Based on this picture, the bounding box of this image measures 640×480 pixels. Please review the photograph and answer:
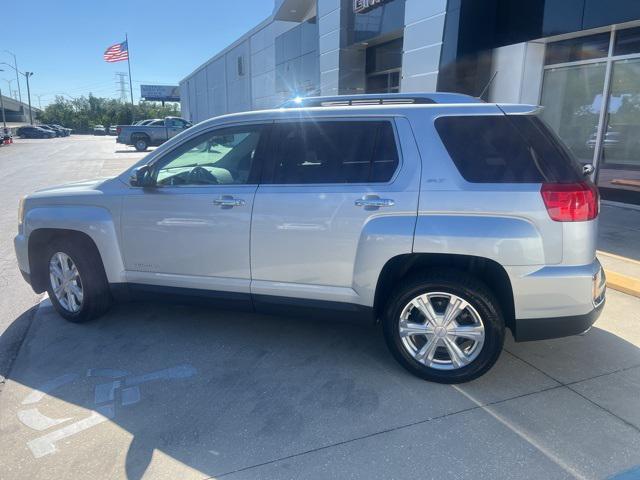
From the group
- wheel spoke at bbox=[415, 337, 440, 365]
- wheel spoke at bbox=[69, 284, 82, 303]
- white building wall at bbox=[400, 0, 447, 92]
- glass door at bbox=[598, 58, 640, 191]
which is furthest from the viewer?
white building wall at bbox=[400, 0, 447, 92]

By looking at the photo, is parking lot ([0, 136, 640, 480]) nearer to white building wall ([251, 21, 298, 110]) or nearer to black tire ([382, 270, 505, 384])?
black tire ([382, 270, 505, 384])

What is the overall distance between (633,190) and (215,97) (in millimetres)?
38536

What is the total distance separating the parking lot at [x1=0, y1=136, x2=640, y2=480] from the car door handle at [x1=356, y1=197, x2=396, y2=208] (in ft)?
3.97

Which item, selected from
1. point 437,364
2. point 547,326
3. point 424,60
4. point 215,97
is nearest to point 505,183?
point 547,326

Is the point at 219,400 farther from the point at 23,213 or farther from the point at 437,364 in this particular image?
the point at 23,213

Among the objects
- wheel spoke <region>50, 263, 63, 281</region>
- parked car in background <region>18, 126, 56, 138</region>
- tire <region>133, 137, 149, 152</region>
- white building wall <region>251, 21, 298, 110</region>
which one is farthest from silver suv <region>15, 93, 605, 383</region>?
parked car in background <region>18, 126, 56, 138</region>

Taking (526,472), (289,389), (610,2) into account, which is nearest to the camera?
(526,472)

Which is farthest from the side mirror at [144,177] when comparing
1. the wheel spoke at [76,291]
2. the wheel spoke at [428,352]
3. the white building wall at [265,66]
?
the white building wall at [265,66]

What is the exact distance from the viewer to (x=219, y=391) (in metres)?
3.19

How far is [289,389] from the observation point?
321 centimetres

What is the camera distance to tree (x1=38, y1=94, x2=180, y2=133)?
93.1 meters

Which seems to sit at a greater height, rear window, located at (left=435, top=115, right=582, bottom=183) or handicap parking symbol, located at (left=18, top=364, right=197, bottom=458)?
rear window, located at (left=435, top=115, right=582, bottom=183)

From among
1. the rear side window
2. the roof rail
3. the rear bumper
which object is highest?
the roof rail

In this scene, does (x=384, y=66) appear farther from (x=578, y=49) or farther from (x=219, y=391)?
(x=219, y=391)
